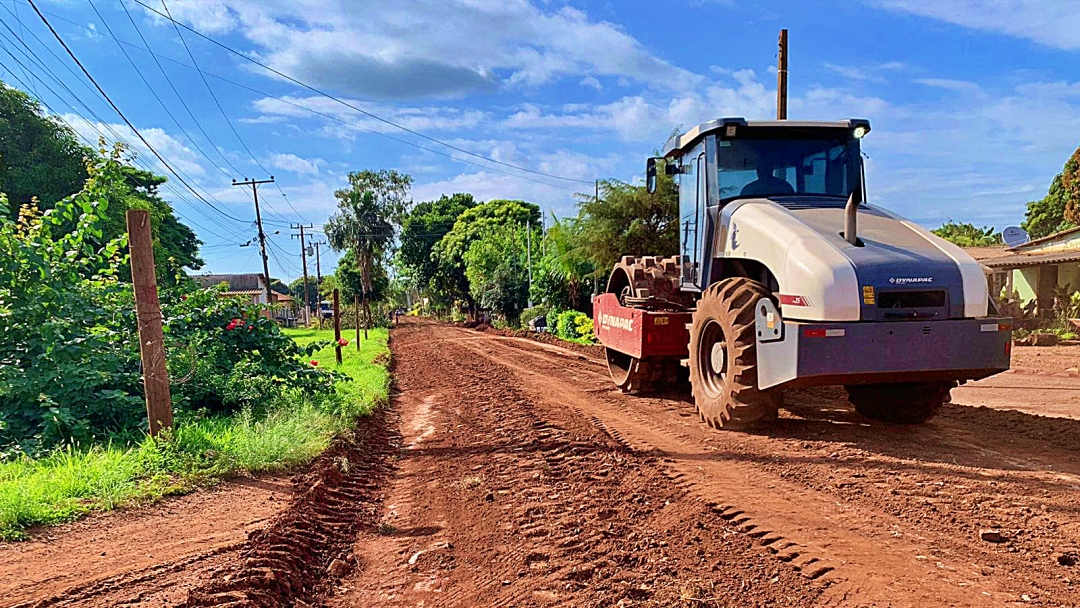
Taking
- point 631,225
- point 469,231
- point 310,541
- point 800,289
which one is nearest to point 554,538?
point 310,541

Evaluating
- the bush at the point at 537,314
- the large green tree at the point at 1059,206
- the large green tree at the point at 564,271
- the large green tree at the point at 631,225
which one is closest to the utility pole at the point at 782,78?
the large green tree at the point at 631,225

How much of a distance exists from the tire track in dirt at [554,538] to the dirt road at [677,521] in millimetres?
16

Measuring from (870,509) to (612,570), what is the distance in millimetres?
1931

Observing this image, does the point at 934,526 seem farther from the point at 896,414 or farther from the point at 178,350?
the point at 178,350

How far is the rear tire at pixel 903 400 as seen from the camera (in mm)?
6320

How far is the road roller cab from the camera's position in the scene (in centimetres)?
524

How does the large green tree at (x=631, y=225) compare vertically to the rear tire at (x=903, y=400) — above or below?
above

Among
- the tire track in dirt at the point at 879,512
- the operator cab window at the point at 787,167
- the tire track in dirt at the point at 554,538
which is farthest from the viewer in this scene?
the operator cab window at the point at 787,167

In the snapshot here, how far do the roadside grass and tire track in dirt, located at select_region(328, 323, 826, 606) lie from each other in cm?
127

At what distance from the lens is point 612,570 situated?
3506 mm

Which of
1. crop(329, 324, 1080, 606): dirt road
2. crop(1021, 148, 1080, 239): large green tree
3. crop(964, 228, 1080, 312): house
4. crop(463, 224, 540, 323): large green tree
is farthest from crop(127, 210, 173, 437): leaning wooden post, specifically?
crop(1021, 148, 1080, 239): large green tree

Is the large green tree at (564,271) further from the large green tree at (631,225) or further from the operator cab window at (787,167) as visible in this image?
the operator cab window at (787,167)

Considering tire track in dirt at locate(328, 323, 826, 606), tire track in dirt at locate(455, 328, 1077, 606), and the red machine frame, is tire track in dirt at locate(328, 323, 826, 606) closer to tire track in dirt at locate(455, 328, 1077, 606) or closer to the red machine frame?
tire track in dirt at locate(455, 328, 1077, 606)

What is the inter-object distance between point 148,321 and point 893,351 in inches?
247
